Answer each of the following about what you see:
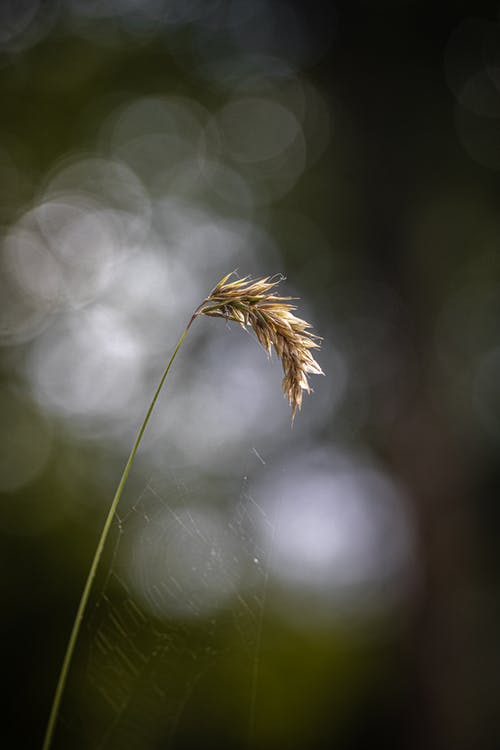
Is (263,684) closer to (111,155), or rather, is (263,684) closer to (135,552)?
(135,552)

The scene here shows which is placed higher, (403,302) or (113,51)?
(113,51)

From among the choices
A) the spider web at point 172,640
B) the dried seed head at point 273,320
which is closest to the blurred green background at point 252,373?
the spider web at point 172,640

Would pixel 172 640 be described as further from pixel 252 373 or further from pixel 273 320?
pixel 273 320

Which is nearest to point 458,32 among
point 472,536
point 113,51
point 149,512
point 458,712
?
point 113,51

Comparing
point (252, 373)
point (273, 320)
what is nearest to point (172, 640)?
point (252, 373)

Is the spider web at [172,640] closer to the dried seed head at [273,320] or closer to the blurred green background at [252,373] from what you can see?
the blurred green background at [252,373]

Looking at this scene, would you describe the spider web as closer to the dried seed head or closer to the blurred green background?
the blurred green background
